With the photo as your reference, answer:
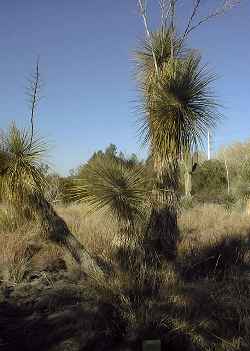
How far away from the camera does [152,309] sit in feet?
17.9

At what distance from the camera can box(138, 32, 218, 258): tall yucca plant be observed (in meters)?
7.44

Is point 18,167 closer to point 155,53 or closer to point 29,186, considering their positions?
point 29,186

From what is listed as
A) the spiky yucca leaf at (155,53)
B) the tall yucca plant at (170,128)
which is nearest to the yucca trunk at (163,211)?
the tall yucca plant at (170,128)

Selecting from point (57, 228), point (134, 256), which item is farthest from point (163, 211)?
point (57, 228)

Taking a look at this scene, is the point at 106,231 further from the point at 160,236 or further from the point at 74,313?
the point at 74,313

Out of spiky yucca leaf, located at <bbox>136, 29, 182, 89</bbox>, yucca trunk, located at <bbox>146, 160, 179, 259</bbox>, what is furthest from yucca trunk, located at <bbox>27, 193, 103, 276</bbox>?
spiky yucca leaf, located at <bbox>136, 29, 182, 89</bbox>

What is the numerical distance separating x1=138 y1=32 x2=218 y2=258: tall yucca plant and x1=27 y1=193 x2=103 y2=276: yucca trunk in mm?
1079

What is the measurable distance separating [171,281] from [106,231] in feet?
8.89

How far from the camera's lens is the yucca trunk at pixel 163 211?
24.8 ft

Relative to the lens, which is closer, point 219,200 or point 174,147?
point 174,147

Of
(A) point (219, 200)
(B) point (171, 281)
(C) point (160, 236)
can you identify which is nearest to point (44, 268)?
(C) point (160, 236)

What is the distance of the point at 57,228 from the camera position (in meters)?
7.19

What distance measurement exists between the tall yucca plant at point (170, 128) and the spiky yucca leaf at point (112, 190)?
44 cm

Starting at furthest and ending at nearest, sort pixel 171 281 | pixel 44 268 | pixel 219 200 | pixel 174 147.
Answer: pixel 219 200, pixel 44 268, pixel 174 147, pixel 171 281
